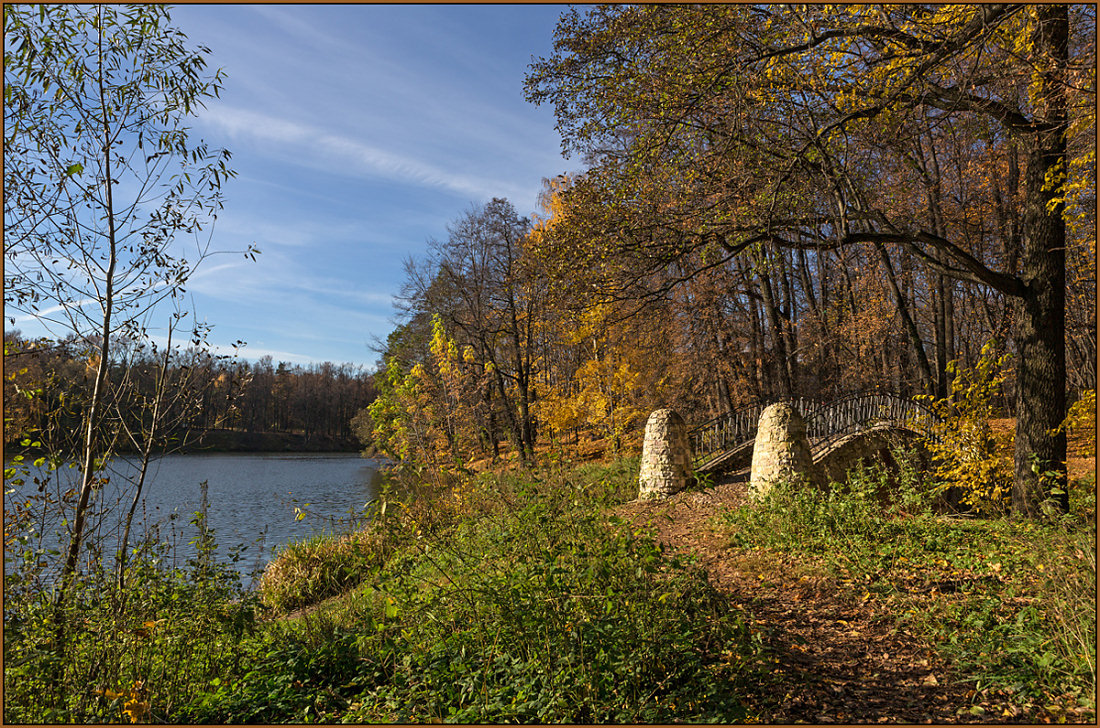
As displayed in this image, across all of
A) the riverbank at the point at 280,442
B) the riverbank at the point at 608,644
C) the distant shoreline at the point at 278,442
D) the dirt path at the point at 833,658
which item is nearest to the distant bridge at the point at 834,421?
the dirt path at the point at 833,658

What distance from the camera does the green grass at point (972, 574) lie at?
10.8 ft

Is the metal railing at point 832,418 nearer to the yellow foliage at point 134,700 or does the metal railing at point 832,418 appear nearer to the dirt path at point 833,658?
the dirt path at point 833,658

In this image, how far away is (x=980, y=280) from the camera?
22.8 feet

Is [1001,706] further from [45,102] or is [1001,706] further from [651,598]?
[45,102]

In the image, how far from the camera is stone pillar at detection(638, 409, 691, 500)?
1000cm

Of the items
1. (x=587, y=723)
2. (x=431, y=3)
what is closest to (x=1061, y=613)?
(x=587, y=723)

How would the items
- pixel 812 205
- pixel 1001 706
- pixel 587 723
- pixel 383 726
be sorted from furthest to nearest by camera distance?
pixel 812 205 < pixel 1001 706 < pixel 587 723 < pixel 383 726

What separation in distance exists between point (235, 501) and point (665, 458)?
611 inches

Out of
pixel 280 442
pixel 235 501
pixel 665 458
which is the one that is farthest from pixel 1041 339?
pixel 280 442

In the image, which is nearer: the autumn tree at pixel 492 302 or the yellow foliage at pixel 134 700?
the yellow foliage at pixel 134 700

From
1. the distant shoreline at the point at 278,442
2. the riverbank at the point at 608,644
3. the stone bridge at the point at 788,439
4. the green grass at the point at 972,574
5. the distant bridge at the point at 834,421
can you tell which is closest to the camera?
the riverbank at the point at 608,644

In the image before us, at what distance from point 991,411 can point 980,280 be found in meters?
1.68

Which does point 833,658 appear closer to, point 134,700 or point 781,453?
point 134,700

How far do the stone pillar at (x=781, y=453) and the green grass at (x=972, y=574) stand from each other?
70 cm
